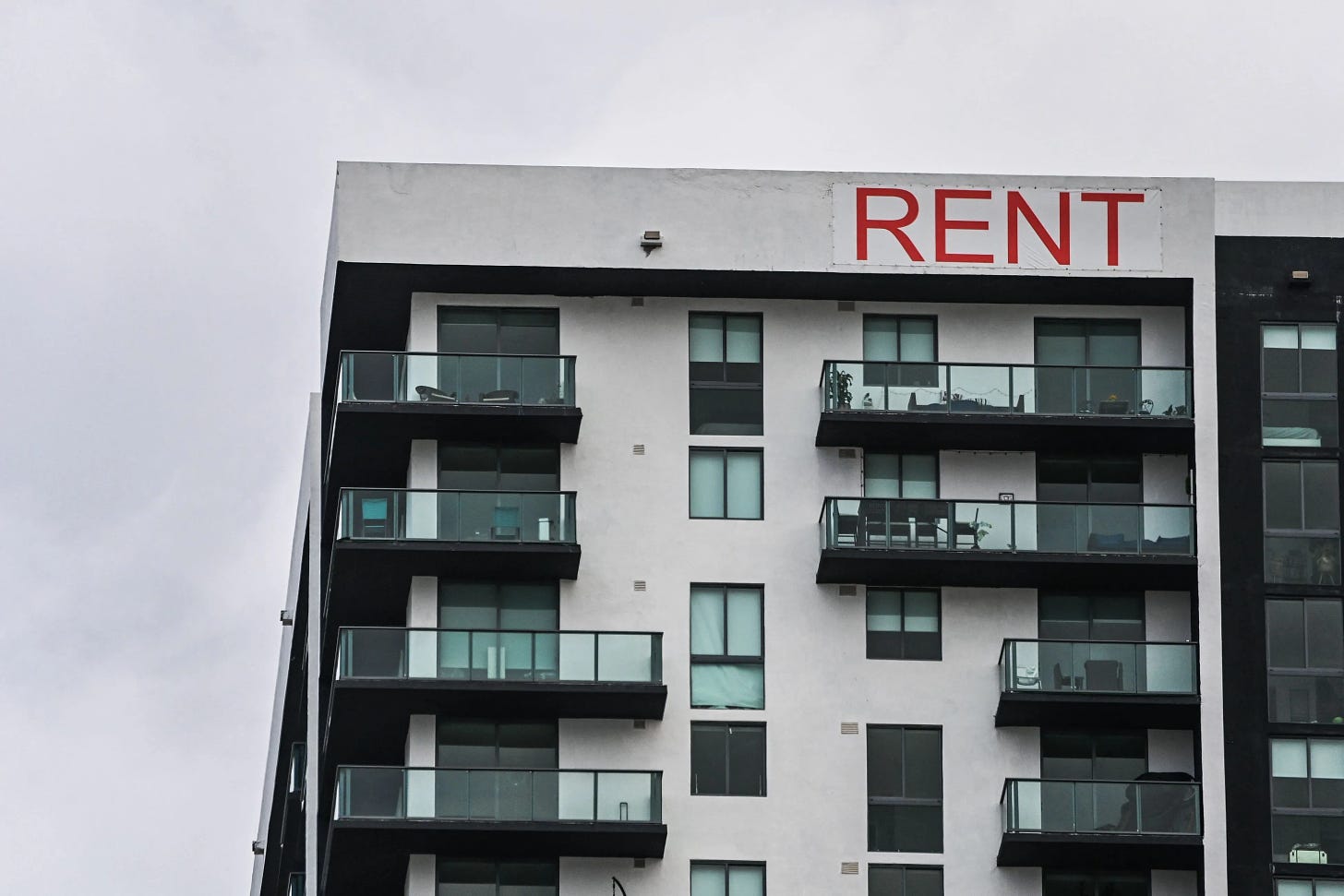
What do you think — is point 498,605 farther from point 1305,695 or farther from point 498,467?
point 1305,695

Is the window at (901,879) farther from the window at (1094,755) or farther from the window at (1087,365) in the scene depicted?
the window at (1087,365)

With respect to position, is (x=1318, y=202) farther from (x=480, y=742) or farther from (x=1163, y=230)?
(x=480, y=742)

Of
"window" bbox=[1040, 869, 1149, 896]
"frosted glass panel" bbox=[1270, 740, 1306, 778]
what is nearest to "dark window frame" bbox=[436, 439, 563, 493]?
"window" bbox=[1040, 869, 1149, 896]

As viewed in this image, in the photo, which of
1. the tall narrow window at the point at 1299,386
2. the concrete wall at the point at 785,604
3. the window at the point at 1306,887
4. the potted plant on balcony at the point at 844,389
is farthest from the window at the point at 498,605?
the window at the point at 1306,887

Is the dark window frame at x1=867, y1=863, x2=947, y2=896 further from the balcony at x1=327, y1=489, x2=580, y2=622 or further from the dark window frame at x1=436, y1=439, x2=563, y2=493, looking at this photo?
the dark window frame at x1=436, y1=439, x2=563, y2=493

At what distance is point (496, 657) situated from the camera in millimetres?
67562

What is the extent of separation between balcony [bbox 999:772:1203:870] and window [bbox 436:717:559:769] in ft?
31.1

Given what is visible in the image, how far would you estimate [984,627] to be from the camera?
227 feet

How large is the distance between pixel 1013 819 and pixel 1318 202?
14.8 meters

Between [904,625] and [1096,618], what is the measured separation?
3.99 meters

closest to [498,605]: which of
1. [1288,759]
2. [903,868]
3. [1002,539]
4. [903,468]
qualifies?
[903,468]

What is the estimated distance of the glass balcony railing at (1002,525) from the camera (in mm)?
68750

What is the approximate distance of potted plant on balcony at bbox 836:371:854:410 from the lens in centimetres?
6938

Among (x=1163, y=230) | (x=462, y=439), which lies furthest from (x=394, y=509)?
(x=1163, y=230)
